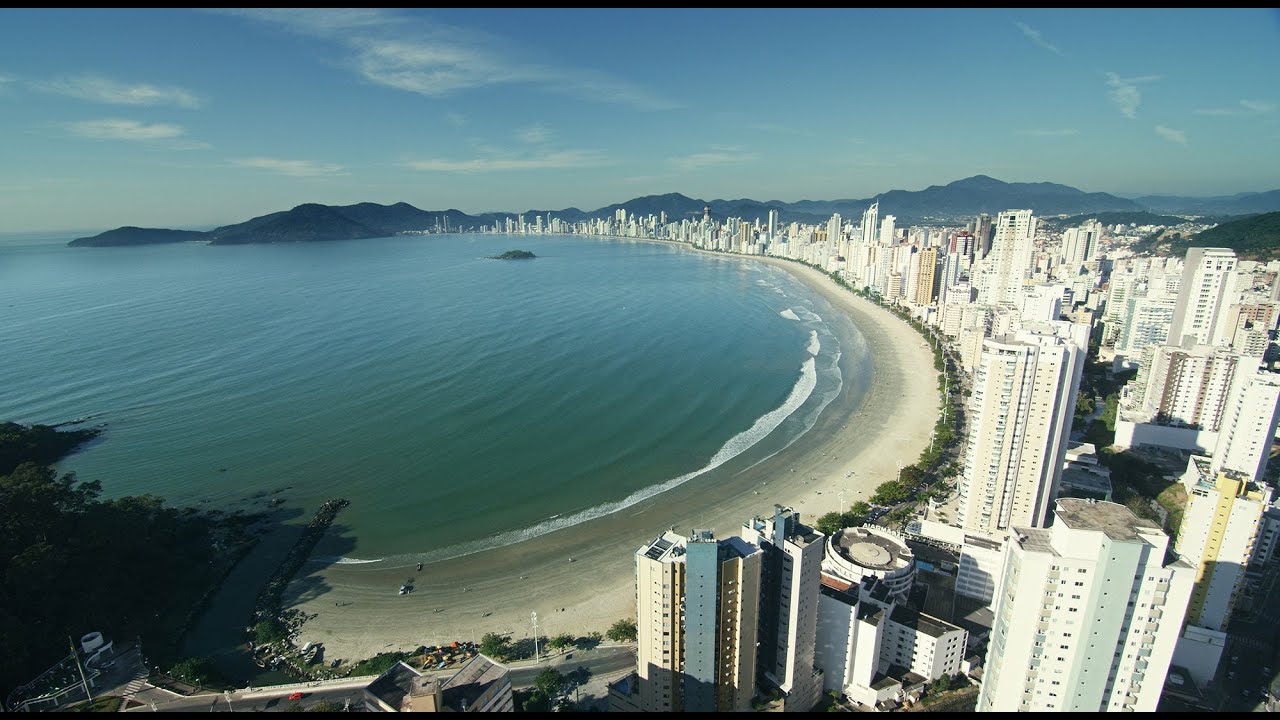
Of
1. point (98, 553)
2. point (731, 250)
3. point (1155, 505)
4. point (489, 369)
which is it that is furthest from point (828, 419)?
point (731, 250)

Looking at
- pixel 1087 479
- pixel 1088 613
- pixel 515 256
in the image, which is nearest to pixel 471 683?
pixel 1088 613

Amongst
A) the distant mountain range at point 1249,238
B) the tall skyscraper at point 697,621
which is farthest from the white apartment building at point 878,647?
the distant mountain range at point 1249,238

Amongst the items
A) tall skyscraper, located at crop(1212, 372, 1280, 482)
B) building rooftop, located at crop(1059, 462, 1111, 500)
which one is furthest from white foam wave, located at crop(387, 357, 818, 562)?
tall skyscraper, located at crop(1212, 372, 1280, 482)

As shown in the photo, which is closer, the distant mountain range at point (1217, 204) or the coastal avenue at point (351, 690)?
the coastal avenue at point (351, 690)

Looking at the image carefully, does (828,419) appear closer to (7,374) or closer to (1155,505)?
(1155,505)

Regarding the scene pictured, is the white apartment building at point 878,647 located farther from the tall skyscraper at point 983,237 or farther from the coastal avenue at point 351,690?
the tall skyscraper at point 983,237

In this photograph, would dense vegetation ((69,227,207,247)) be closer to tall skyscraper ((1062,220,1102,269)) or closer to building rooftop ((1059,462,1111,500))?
building rooftop ((1059,462,1111,500))

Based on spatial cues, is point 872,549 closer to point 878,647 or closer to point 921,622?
point 921,622
